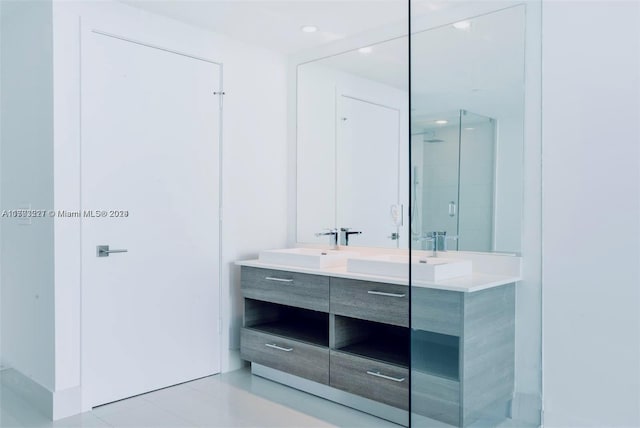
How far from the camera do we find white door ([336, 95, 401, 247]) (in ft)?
10.3

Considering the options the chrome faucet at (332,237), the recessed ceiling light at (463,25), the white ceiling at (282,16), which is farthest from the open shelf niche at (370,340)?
the white ceiling at (282,16)

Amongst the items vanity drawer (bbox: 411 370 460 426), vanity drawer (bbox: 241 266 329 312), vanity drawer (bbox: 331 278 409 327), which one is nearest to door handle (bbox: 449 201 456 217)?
vanity drawer (bbox: 411 370 460 426)

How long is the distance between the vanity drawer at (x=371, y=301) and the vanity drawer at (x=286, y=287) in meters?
0.09

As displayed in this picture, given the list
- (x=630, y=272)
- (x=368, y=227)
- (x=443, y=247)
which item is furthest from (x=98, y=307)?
(x=630, y=272)

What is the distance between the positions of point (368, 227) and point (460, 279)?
1807 mm

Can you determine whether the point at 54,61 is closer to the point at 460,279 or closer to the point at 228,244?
the point at 228,244

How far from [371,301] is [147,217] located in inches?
57.9

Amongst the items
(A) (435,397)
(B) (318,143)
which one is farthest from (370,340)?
(A) (435,397)

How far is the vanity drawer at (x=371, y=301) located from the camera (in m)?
2.39

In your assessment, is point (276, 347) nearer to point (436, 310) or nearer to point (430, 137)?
point (436, 310)

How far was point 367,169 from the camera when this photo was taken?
129 inches

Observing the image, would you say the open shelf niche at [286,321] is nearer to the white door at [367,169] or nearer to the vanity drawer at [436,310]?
the white door at [367,169]

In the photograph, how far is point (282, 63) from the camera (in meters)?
3.70

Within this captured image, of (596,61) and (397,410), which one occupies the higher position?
(596,61)
